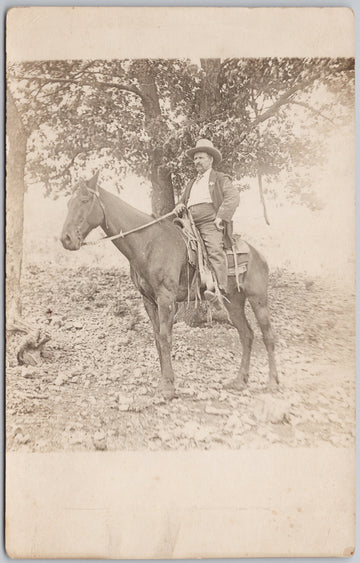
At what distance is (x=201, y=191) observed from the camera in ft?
6.37

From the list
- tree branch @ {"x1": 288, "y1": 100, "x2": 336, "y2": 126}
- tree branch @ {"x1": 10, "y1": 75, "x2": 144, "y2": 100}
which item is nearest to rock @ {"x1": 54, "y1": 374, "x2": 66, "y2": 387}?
tree branch @ {"x1": 10, "y1": 75, "x2": 144, "y2": 100}

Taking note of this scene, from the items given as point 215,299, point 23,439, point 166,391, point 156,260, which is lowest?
point 23,439

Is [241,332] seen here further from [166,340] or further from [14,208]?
[14,208]

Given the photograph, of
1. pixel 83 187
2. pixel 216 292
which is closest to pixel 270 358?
pixel 216 292

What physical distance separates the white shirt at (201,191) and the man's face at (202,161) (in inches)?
0.6

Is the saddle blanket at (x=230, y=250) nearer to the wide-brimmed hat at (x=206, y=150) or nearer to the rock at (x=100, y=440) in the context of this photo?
the wide-brimmed hat at (x=206, y=150)

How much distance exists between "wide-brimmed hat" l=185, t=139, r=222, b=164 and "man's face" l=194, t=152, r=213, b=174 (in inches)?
0.5

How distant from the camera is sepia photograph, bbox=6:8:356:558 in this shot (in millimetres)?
1875

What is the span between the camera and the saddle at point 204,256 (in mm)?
1924

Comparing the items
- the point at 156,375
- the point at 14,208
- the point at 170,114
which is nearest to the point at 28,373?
the point at 156,375

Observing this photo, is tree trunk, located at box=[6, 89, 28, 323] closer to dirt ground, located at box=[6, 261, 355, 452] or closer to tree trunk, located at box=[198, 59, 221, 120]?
dirt ground, located at box=[6, 261, 355, 452]

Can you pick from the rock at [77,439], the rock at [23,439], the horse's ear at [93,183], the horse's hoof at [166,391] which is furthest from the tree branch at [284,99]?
the rock at [23,439]

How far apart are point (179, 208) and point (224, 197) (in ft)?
0.56

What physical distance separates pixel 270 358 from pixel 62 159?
3.47ft
